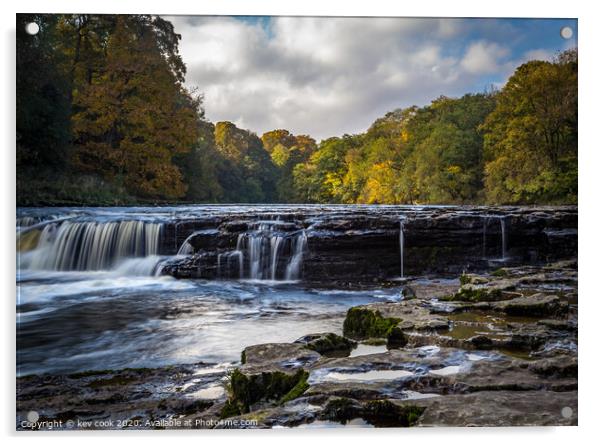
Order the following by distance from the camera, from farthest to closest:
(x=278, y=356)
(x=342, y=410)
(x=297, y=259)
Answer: (x=297, y=259) → (x=278, y=356) → (x=342, y=410)

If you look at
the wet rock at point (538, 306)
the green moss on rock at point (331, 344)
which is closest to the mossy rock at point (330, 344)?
the green moss on rock at point (331, 344)

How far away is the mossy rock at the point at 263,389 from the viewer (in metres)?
3.07

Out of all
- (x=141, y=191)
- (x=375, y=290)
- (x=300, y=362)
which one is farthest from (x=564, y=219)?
(x=141, y=191)

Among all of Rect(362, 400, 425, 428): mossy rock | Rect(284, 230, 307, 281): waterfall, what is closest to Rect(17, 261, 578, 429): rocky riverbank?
Rect(362, 400, 425, 428): mossy rock

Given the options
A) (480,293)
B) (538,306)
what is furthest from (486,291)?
(538,306)

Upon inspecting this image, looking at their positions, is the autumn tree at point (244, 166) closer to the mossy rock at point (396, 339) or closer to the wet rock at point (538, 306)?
the mossy rock at point (396, 339)

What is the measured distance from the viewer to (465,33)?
11.9 feet

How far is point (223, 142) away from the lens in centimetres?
378

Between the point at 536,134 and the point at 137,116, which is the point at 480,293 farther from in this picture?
the point at 137,116

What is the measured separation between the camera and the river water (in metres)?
3.40

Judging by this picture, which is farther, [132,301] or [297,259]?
[297,259]

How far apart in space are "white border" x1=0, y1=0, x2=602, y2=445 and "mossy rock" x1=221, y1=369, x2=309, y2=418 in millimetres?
239

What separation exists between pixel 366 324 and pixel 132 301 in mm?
1713
